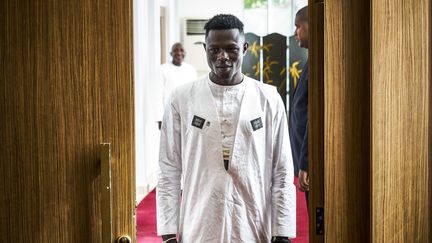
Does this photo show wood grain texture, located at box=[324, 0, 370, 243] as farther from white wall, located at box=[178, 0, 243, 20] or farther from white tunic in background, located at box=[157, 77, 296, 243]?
white wall, located at box=[178, 0, 243, 20]

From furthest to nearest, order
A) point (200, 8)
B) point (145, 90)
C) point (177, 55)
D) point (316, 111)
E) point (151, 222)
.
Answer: point (200, 8)
point (177, 55)
point (145, 90)
point (151, 222)
point (316, 111)

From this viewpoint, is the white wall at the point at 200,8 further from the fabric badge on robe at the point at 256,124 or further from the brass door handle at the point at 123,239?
the brass door handle at the point at 123,239

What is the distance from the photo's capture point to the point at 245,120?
5.36 ft

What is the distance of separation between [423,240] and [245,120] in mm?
629

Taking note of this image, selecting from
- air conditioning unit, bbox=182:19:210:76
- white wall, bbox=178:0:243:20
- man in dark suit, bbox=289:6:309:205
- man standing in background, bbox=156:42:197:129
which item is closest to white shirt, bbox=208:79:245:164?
man in dark suit, bbox=289:6:309:205

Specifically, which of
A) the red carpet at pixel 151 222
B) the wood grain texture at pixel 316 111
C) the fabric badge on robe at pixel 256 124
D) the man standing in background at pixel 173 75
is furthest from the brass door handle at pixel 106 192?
the man standing in background at pixel 173 75

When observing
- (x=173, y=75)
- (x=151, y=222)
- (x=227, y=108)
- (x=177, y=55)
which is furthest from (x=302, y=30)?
(x=177, y=55)

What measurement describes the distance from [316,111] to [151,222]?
2598mm

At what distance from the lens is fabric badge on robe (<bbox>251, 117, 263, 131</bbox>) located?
1.64m

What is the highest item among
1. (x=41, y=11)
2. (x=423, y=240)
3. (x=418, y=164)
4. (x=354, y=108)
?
(x=41, y=11)

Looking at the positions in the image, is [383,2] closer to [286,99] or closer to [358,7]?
[358,7]

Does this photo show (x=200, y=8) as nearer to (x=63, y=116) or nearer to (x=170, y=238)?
(x=170, y=238)

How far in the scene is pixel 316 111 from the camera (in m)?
1.26

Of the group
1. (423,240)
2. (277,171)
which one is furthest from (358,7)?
(277,171)
